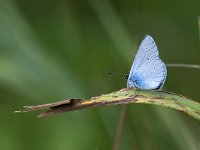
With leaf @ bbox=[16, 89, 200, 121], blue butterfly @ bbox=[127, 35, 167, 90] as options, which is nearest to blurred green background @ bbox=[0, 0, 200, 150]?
blue butterfly @ bbox=[127, 35, 167, 90]

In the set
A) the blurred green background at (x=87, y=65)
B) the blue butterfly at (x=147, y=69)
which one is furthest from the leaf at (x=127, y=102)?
the blurred green background at (x=87, y=65)

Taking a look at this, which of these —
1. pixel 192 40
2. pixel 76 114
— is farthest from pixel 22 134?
pixel 192 40

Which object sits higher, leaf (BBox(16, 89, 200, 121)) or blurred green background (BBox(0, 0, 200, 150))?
blurred green background (BBox(0, 0, 200, 150))

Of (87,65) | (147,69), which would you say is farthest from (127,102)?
(87,65)

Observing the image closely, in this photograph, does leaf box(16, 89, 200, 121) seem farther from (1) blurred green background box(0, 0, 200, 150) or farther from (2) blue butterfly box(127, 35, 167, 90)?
(1) blurred green background box(0, 0, 200, 150)

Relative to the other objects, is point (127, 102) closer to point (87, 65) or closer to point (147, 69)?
point (147, 69)

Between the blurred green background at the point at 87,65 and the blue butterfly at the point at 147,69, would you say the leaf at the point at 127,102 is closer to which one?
the blue butterfly at the point at 147,69
